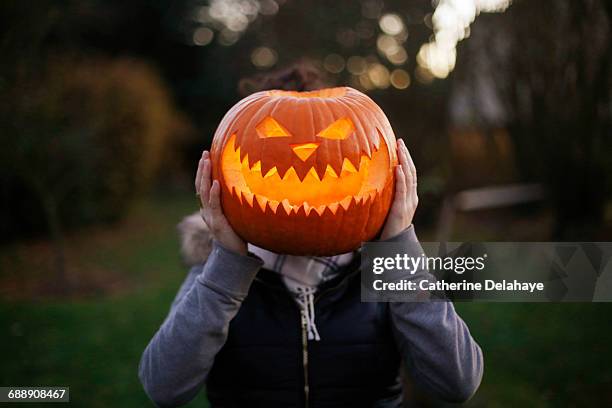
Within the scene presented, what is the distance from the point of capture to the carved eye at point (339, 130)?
65.3 inches

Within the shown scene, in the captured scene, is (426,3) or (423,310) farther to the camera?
(426,3)

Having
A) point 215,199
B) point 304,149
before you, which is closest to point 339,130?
point 304,149

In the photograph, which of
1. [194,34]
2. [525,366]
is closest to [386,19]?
[525,366]

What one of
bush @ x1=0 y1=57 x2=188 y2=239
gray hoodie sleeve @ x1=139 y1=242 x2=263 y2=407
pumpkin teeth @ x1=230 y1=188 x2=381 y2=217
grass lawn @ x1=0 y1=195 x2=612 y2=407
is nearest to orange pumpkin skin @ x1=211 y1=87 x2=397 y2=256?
pumpkin teeth @ x1=230 y1=188 x2=381 y2=217

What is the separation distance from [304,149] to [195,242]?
24.4 inches

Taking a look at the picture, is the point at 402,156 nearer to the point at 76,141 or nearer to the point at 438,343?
the point at 438,343

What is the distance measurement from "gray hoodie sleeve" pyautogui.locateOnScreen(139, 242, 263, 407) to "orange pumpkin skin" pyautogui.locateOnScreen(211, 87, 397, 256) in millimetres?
115

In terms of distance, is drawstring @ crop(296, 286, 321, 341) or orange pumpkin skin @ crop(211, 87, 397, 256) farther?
drawstring @ crop(296, 286, 321, 341)

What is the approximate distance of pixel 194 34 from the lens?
15945mm

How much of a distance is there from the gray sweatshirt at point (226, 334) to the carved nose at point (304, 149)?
36 cm

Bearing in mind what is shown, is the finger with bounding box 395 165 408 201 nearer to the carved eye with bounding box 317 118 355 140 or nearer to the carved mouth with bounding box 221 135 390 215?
the carved mouth with bounding box 221 135 390 215

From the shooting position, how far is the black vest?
71.3 inches

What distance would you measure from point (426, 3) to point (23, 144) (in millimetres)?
4336

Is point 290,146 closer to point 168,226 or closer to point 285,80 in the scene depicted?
point 285,80
